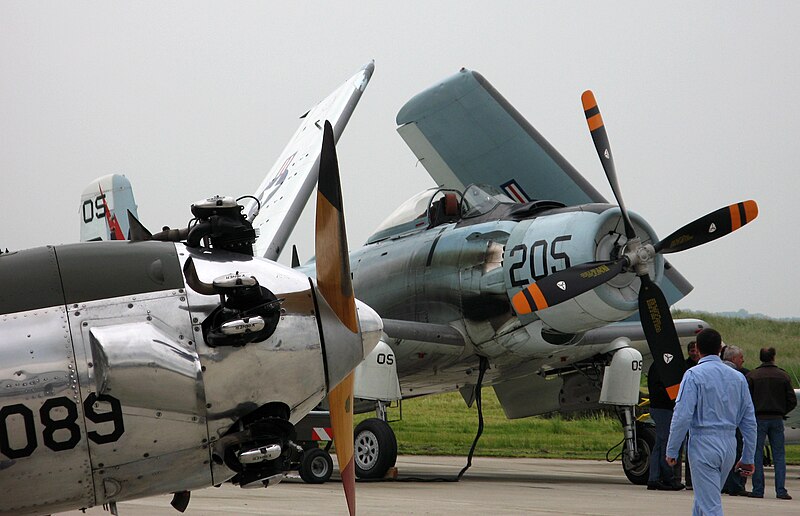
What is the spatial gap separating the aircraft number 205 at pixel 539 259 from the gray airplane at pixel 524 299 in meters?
0.01

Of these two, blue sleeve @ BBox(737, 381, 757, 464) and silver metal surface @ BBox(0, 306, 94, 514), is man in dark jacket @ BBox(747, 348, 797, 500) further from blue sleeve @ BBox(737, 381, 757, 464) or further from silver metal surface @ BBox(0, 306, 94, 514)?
silver metal surface @ BBox(0, 306, 94, 514)

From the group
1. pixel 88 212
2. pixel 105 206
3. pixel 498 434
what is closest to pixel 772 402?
pixel 105 206

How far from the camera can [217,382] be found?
13.6ft

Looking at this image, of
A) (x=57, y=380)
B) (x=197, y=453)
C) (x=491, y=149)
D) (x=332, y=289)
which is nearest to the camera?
(x=57, y=380)

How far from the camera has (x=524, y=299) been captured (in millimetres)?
9883

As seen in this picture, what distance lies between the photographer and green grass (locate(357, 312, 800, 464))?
18625mm

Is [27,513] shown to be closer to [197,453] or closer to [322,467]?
[197,453]

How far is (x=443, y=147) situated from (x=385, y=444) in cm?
706

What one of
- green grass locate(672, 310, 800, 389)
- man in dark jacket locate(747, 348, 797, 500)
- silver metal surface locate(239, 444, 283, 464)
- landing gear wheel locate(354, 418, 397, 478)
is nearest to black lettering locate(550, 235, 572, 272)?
man in dark jacket locate(747, 348, 797, 500)

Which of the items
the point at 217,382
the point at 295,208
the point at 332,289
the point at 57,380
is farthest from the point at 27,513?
the point at 295,208

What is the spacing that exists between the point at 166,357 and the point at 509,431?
19.5 metres

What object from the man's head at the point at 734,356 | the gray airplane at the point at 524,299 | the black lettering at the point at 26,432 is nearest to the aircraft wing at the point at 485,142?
the gray airplane at the point at 524,299

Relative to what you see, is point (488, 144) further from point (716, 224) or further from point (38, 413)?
point (38, 413)

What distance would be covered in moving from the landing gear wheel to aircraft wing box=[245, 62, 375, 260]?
2.26m
